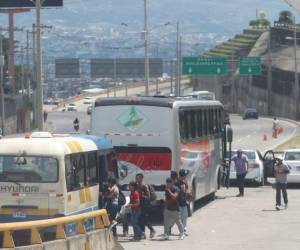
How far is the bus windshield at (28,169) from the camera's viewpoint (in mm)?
20812

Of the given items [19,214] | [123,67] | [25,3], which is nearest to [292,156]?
[19,214]

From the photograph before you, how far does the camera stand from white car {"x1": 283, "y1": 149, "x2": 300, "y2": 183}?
38312 mm

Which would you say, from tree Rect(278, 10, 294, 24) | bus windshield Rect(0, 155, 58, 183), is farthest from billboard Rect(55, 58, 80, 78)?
bus windshield Rect(0, 155, 58, 183)

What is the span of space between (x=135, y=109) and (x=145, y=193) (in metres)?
4.39

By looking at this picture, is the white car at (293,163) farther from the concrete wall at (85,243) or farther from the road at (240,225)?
the concrete wall at (85,243)

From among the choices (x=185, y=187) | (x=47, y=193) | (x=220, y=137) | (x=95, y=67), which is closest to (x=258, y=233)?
(x=185, y=187)

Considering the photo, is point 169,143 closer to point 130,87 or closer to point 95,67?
point 95,67

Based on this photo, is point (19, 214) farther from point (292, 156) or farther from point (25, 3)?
point (25, 3)

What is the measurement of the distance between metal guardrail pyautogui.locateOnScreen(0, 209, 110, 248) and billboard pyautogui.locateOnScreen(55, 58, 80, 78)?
113 m

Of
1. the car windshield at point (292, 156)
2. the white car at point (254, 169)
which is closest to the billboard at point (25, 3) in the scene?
the car windshield at point (292, 156)

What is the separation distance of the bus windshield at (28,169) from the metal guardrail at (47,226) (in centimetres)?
206

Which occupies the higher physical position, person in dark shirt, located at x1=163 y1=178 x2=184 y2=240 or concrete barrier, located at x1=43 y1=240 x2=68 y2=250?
concrete barrier, located at x1=43 y1=240 x2=68 y2=250

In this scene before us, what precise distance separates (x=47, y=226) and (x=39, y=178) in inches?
177

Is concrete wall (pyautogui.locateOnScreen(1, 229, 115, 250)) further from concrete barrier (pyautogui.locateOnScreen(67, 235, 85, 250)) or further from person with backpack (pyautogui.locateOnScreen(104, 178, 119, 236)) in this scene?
person with backpack (pyautogui.locateOnScreen(104, 178, 119, 236))
